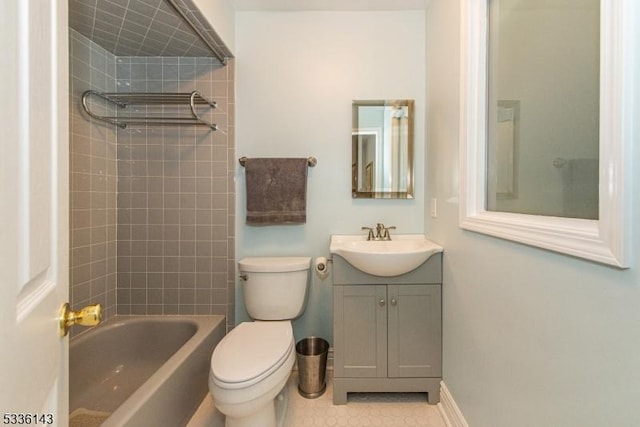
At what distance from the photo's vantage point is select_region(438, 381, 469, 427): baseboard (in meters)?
1.33

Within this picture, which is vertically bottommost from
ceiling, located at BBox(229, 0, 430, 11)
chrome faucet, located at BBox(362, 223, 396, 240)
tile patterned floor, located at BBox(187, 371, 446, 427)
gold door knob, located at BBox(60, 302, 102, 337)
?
tile patterned floor, located at BBox(187, 371, 446, 427)

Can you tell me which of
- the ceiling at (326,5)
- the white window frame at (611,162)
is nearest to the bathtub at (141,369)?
the white window frame at (611,162)

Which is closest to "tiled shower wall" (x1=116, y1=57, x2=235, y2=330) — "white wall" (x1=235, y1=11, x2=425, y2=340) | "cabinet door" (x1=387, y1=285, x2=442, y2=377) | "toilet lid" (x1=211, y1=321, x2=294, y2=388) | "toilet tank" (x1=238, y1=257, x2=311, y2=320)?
"white wall" (x1=235, y1=11, x2=425, y2=340)

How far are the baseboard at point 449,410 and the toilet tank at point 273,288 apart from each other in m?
0.86

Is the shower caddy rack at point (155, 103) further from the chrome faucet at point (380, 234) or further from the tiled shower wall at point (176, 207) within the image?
the chrome faucet at point (380, 234)

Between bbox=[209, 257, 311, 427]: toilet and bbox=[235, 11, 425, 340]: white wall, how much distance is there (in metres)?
0.21

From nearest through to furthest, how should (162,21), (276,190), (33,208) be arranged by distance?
(33,208)
(162,21)
(276,190)

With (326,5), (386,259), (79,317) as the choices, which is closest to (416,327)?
(386,259)

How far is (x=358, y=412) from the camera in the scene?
153 centimetres

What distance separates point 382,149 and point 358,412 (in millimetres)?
1487

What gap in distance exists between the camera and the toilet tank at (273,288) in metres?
1.70

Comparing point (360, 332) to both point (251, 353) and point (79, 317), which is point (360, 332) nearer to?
point (251, 353)

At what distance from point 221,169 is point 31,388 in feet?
5.24

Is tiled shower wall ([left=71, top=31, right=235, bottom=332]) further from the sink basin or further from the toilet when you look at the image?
the sink basin
